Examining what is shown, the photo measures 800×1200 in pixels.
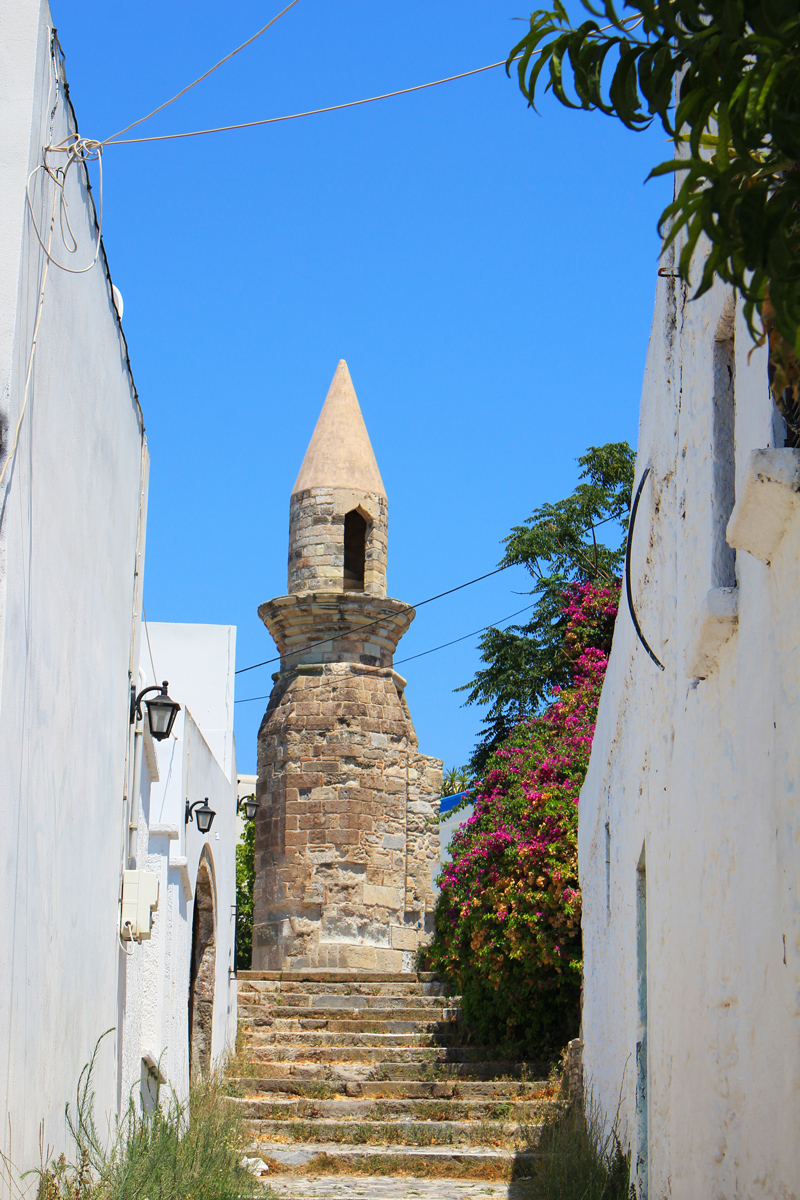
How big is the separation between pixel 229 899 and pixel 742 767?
10916 mm

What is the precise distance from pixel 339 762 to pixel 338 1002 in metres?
3.65

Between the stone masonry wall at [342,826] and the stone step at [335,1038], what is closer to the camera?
the stone step at [335,1038]

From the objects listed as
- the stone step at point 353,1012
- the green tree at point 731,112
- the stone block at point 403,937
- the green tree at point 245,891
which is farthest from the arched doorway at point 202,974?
the green tree at point 245,891

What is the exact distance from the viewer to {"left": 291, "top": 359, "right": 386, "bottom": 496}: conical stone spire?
18.3m

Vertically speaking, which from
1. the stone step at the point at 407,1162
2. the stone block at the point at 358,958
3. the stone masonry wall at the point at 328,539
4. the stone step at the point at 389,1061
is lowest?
the stone step at the point at 407,1162

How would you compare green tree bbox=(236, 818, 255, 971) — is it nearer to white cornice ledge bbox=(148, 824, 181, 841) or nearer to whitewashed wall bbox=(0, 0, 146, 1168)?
white cornice ledge bbox=(148, 824, 181, 841)

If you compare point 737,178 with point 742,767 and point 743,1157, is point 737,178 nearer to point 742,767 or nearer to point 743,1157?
point 742,767

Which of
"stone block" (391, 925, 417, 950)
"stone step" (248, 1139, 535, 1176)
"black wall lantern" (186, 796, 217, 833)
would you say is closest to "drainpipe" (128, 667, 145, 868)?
"black wall lantern" (186, 796, 217, 833)

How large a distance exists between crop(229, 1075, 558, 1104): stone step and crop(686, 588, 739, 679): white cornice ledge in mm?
8335

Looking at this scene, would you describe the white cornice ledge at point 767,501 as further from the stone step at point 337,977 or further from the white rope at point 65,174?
the stone step at point 337,977

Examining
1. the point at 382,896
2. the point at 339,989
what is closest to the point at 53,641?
the point at 339,989

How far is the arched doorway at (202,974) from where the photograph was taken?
11539 millimetres

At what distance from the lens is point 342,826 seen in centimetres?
1694

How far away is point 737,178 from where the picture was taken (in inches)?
88.9
